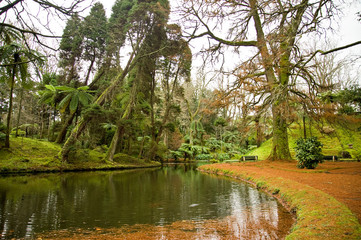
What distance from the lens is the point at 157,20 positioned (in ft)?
53.9

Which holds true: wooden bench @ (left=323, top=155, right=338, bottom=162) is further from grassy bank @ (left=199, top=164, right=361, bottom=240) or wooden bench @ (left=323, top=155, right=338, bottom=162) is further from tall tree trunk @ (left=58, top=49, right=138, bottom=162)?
tall tree trunk @ (left=58, top=49, right=138, bottom=162)

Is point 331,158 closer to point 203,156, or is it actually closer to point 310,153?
point 310,153

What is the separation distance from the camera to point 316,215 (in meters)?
3.44

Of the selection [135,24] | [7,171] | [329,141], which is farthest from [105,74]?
[329,141]

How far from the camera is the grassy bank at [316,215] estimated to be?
105 inches

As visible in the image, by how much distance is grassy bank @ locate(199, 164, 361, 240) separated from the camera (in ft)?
8.79

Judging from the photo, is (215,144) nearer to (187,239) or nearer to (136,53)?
(136,53)

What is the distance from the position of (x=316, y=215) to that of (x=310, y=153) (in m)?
6.10

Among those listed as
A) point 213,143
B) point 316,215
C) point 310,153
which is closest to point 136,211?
point 316,215

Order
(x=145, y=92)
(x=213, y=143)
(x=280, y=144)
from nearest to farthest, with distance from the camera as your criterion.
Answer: (x=280, y=144), (x=145, y=92), (x=213, y=143)

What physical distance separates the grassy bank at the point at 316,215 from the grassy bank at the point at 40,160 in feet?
36.8

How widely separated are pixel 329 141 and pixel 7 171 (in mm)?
22395

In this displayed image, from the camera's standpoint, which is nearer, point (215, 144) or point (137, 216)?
point (137, 216)

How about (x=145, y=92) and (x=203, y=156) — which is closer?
(x=145, y=92)
